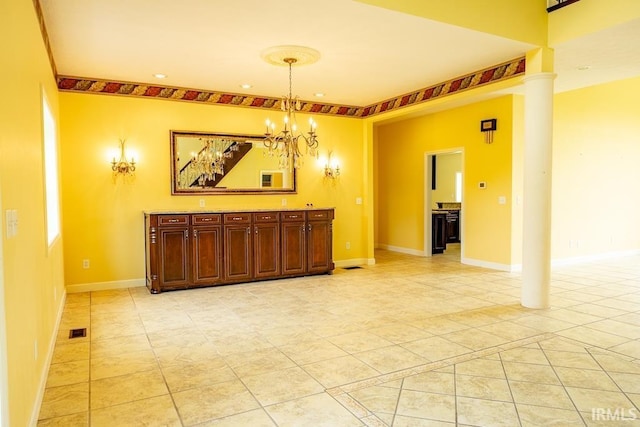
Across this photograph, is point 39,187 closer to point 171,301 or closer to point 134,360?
point 134,360

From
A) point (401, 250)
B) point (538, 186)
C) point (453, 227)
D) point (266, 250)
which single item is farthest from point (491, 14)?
point (453, 227)

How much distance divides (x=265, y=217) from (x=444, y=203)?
572cm

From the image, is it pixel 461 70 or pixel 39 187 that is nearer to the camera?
pixel 39 187

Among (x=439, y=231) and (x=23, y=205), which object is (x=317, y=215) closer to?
(x=439, y=231)

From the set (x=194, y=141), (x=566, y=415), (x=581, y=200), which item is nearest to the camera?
(x=566, y=415)

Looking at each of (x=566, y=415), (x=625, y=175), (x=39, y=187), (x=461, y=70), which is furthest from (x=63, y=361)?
(x=625, y=175)

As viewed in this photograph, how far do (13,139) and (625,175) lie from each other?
981 centimetres

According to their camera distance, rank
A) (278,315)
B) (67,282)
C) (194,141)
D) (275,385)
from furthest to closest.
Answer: (194,141) → (67,282) → (278,315) → (275,385)

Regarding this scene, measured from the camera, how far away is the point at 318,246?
21.7 feet

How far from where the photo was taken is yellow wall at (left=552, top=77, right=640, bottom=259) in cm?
737

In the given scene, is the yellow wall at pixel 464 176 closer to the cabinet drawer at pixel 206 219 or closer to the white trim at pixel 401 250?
the white trim at pixel 401 250

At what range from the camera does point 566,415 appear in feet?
7.90

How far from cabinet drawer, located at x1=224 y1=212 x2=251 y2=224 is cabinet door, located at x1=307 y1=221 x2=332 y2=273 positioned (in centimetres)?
99

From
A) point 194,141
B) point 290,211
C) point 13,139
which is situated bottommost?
point 290,211
